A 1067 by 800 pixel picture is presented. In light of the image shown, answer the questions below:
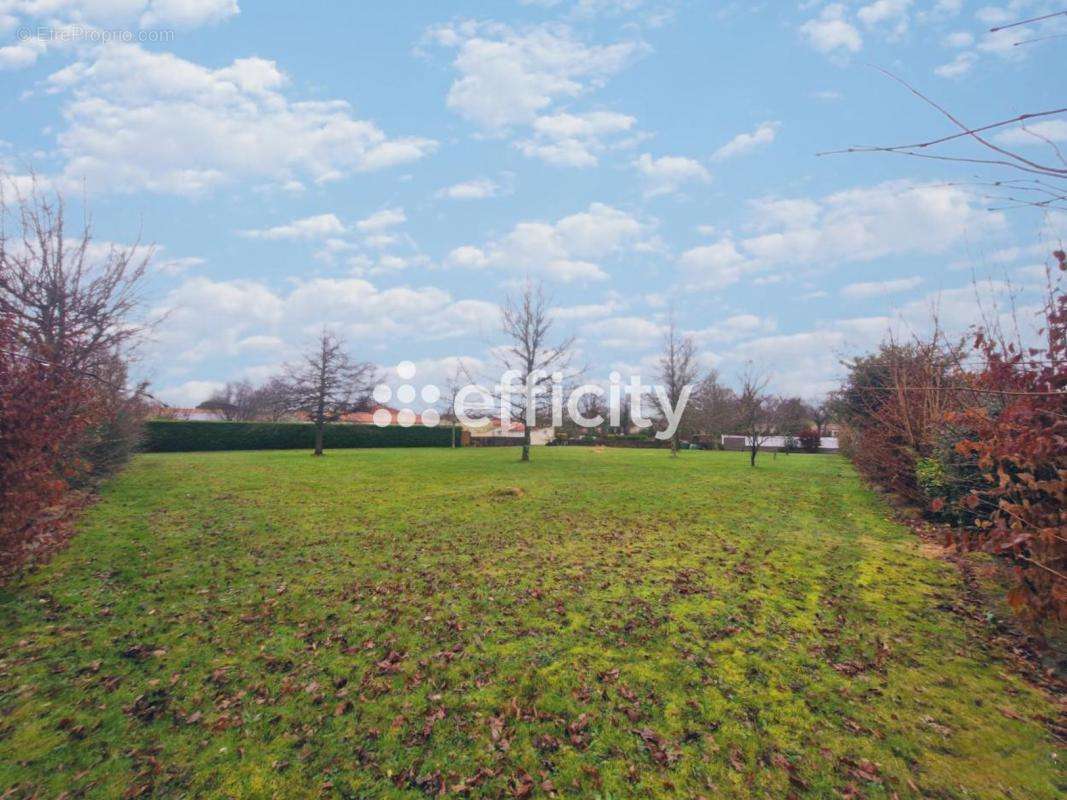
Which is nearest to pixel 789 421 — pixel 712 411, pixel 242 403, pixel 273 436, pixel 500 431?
pixel 712 411

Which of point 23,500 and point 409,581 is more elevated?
point 23,500

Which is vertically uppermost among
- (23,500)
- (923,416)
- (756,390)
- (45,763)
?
→ (756,390)

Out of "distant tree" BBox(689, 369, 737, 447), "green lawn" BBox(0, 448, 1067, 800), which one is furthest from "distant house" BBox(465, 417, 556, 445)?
"green lawn" BBox(0, 448, 1067, 800)

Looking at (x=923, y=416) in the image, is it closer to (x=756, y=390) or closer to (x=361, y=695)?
(x=361, y=695)

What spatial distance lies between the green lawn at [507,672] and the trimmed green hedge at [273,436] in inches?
1118

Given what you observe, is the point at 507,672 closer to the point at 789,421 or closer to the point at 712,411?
the point at 789,421

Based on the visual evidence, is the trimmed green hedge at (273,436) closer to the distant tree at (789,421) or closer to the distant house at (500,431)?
the distant house at (500,431)

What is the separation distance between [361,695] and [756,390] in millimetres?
24590

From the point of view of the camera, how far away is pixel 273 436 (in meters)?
37.6

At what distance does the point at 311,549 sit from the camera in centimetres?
869

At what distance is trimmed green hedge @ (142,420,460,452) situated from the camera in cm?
3275

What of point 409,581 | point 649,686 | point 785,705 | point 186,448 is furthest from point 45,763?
point 186,448

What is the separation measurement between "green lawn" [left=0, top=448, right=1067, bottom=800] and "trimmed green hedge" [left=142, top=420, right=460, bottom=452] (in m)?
28.4

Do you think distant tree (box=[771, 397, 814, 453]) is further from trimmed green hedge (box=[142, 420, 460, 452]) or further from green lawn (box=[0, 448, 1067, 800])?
green lawn (box=[0, 448, 1067, 800])
